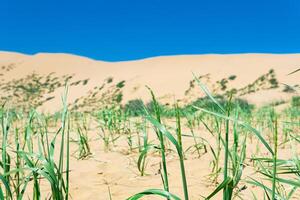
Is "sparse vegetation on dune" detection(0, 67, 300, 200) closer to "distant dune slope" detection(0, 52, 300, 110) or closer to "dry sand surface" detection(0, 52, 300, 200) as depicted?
"dry sand surface" detection(0, 52, 300, 200)

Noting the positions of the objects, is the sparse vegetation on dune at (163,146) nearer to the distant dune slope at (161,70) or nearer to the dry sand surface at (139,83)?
the dry sand surface at (139,83)

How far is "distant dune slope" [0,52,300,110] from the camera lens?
20.6m

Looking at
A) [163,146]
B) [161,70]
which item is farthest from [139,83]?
[163,146]

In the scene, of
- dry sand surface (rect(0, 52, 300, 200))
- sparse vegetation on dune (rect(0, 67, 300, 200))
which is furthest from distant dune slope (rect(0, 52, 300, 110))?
sparse vegetation on dune (rect(0, 67, 300, 200))

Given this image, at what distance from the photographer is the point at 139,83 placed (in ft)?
77.6

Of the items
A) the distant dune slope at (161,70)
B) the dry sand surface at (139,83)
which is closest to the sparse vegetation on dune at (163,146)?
the dry sand surface at (139,83)

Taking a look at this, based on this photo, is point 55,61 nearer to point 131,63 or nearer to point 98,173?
point 131,63

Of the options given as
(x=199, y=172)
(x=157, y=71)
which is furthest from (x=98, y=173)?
(x=157, y=71)

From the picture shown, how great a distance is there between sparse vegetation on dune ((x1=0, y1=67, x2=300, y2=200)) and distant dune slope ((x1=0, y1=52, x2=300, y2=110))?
9445mm

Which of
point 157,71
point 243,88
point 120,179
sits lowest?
point 120,179

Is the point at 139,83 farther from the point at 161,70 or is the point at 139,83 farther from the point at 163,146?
the point at 163,146

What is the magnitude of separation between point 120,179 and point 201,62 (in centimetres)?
2799

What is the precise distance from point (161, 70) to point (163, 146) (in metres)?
27.0

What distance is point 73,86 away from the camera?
29016 mm
